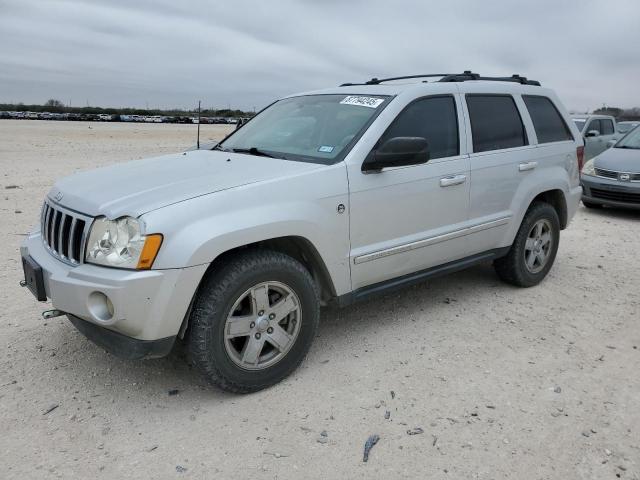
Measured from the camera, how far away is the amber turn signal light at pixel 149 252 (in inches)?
108

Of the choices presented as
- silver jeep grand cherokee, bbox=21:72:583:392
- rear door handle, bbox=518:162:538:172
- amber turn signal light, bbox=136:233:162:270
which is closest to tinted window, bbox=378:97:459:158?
silver jeep grand cherokee, bbox=21:72:583:392

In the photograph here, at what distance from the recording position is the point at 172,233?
2797 mm

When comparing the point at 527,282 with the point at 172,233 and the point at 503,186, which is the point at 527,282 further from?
the point at 172,233

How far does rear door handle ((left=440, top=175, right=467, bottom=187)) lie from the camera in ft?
13.3

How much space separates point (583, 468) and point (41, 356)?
330cm

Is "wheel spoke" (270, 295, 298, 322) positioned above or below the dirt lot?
above

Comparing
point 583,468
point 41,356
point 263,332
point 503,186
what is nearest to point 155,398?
point 263,332

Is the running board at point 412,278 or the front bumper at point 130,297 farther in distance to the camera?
the running board at point 412,278

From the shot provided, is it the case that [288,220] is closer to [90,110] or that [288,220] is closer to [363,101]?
[363,101]

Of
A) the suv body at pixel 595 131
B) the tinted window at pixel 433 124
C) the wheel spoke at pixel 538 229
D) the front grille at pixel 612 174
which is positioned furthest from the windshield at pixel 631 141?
the tinted window at pixel 433 124

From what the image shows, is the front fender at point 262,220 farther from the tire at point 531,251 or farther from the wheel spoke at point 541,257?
the wheel spoke at point 541,257

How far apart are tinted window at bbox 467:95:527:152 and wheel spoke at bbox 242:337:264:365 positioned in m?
2.36

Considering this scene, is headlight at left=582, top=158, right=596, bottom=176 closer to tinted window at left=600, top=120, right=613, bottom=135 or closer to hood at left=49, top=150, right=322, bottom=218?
tinted window at left=600, top=120, right=613, bottom=135

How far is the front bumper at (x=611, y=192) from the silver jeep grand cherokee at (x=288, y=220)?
4706 mm
